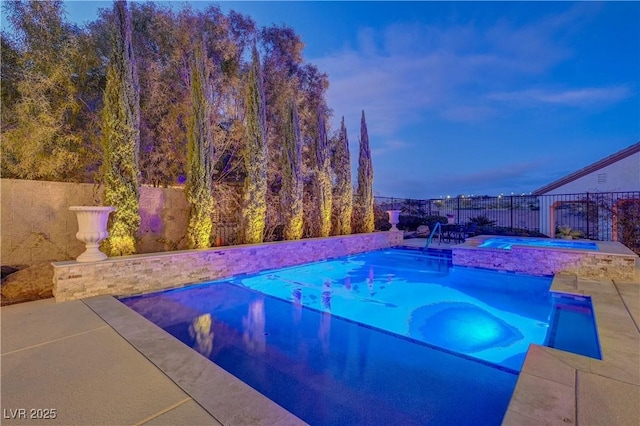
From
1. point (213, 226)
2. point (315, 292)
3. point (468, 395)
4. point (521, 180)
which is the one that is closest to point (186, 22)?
point (213, 226)

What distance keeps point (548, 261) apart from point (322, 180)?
22.9 ft

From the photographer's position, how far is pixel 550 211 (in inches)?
461

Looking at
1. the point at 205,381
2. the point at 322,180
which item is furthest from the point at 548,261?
the point at 205,381

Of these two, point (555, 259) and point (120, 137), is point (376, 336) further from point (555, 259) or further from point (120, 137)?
point (120, 137)

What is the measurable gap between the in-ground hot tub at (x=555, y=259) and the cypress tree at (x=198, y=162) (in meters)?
7.07

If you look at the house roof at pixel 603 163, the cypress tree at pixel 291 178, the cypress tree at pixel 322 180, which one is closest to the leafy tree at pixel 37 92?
the cypress tree at pixel 291 178

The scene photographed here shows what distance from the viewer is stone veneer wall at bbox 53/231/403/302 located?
173 inches

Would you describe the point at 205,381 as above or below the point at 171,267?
below

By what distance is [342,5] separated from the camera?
37.1ft

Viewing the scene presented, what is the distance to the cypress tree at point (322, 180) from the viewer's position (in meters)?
10.2

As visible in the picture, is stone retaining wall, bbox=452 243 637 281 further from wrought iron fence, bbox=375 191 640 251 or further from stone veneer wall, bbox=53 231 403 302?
wrought iron fence, bbox=375 191 640 251

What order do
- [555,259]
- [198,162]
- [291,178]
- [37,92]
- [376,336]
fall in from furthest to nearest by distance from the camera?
[291,178], [198,162], [555,259], [37,92], [376,336]

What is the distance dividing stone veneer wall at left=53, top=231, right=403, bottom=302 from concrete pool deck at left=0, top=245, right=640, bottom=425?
3.87 ft

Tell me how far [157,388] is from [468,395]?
8.20 feet
